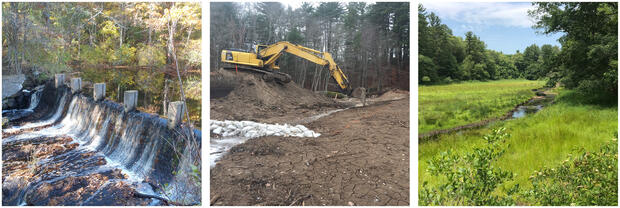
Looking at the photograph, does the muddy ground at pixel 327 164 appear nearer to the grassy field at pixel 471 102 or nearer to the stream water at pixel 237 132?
the stream water at pixel 237 132

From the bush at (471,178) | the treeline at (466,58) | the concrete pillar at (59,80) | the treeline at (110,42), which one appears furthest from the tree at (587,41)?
the concrete pillar at (59,80)

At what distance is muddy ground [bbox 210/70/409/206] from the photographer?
108 inches

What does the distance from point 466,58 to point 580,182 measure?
1.45 metres

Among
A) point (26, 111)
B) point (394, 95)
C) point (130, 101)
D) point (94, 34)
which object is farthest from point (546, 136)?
point (26, 111)

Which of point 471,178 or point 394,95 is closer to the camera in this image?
point 471,178

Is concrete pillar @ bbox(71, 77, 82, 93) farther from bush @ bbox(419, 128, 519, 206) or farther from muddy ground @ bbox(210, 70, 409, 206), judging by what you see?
bush @ bbox(419, 128, 519, 206)

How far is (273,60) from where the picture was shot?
289 centimetres

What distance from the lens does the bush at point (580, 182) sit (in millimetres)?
2885

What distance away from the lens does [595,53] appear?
3.27 m

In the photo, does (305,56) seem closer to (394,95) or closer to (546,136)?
(394,95)

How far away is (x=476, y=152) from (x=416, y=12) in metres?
1.31

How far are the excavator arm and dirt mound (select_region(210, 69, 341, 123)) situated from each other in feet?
0.60

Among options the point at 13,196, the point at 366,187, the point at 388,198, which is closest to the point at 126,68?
the point at 13,196

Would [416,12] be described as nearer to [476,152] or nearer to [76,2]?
[476,152]
